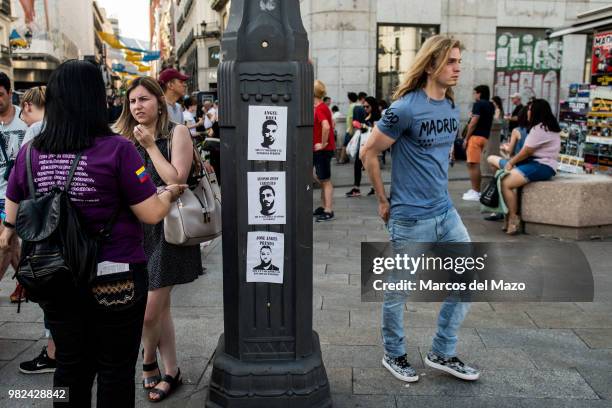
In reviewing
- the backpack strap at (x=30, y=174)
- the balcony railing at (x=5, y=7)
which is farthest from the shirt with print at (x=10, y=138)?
the balcony railing at (x=5, y=7)

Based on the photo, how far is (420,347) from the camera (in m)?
4.04

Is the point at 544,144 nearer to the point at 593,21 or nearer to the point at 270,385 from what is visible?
the point at 593,21

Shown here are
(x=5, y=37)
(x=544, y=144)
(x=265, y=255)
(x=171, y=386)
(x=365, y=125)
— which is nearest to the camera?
(x=265, y=255)

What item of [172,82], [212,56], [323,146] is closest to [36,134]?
[172,82]

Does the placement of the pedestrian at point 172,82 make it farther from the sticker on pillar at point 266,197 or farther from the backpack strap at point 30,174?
the backpack strap at point 30,174

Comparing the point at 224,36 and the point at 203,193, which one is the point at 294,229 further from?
the point at 224,36

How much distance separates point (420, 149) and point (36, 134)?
2.11 m

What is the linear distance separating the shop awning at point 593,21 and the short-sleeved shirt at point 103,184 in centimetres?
841

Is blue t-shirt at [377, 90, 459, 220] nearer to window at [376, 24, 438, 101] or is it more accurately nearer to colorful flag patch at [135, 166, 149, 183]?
colorful flag patch at [135, 166, 149, 183]

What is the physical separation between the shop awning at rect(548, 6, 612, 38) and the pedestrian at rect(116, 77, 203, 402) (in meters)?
7.71

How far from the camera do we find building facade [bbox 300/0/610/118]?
16953 millimetres

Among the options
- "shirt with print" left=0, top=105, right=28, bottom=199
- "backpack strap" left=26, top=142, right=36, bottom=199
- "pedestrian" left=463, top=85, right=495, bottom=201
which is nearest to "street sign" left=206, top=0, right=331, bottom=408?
"backpack strap" left=26, top=142, right=36, bottom=199

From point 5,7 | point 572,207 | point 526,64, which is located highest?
point 5,7

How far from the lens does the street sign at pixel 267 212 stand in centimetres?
275
